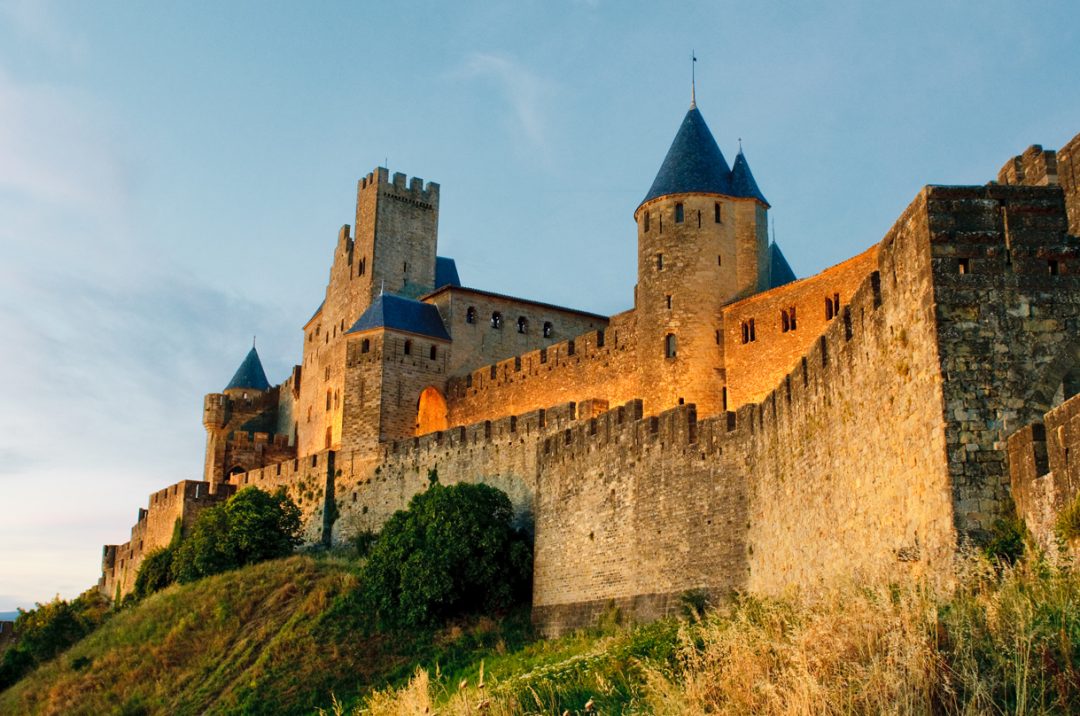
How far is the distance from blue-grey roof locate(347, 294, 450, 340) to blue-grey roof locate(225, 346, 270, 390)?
20.8 metres

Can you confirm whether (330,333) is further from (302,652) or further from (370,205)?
(302,652)

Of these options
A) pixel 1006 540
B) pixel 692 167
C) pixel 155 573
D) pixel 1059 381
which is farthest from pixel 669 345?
pixel 1006 540

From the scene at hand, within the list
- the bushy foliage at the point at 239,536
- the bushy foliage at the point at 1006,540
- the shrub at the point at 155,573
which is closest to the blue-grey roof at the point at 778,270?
the bushy foliage at the point at 239,536

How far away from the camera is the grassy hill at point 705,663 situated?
9.52 m

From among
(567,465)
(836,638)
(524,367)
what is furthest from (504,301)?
(836,638)

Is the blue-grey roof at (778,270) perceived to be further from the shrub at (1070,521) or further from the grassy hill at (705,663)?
the shrub at (1070,521)

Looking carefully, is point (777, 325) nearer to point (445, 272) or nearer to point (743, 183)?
point (743, 183)

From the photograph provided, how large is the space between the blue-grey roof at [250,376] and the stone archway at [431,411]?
68.4ft

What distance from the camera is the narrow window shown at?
126ft

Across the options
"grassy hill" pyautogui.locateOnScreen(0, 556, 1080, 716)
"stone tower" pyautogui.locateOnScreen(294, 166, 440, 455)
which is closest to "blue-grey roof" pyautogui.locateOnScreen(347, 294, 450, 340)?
"stone tower" pyautogui.locateOnScreen(294, 166, 440, 455)

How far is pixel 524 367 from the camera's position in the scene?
152 feet

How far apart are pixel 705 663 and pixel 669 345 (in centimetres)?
2728

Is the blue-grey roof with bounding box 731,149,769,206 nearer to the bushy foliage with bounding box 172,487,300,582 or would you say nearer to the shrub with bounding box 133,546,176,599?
the bushy foliage with bounding box 172,487,300,582

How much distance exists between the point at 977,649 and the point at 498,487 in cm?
2817
